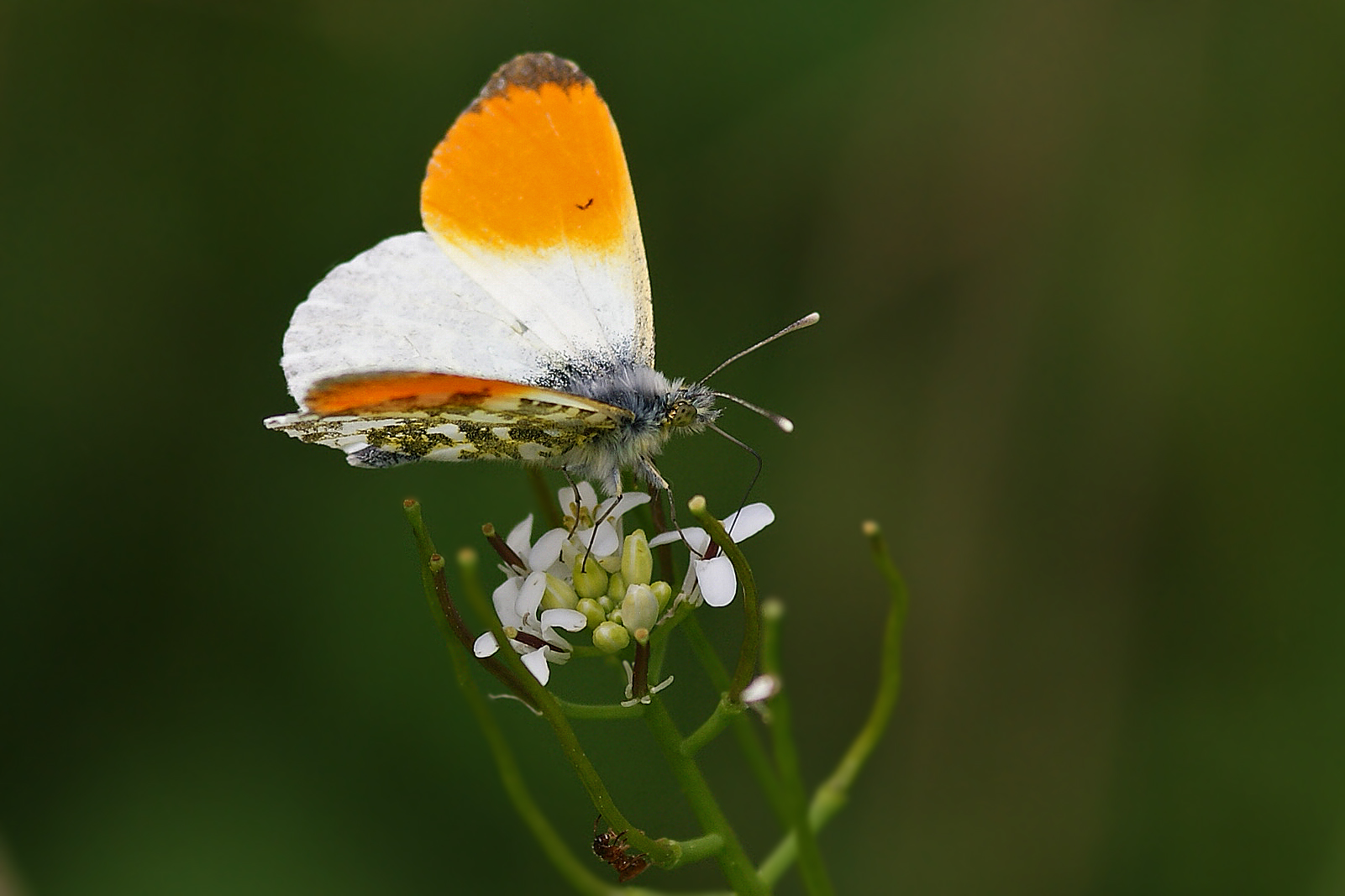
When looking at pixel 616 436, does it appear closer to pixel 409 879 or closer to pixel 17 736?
pixel 409 879

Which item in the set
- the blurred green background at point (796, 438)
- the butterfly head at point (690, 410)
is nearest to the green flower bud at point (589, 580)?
the butterfly head at point (690, 410)

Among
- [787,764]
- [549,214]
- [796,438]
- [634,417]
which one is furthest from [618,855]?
[796,438]

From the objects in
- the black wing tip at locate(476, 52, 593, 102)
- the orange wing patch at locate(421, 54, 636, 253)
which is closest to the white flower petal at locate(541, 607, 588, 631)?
the orange wing patch at locate(421, 54, 636, 253)

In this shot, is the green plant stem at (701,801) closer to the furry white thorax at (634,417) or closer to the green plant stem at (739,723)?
the green plant stem at (739,723)

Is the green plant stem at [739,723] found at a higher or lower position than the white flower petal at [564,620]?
lower

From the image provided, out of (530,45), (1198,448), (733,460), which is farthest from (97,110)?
(1198,448)

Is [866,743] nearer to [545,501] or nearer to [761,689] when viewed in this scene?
[761,689]

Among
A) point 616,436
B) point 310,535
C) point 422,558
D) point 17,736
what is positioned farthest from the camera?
point 310,535
